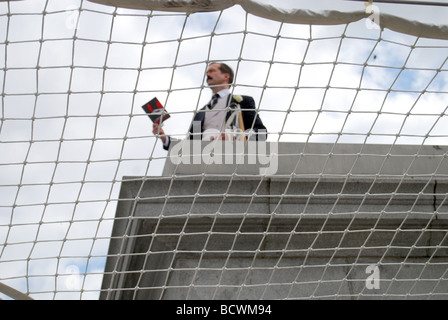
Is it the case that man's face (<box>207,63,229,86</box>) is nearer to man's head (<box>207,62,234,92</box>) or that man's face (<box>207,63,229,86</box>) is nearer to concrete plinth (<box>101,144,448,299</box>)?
man's head (<box>207,62,234,92</box>)

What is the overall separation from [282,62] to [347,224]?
79cm

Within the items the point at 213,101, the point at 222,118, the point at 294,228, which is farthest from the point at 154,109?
the point at 294,228

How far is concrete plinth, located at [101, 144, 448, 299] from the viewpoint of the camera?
3064 mm

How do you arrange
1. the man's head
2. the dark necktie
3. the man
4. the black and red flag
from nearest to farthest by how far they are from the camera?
the black and red flag, the man, the dark necktie, the man's head

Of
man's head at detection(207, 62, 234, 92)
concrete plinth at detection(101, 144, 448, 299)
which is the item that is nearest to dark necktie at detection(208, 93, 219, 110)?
man's head at detection(207, 62, 234, 92)

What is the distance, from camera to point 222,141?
3.12 m

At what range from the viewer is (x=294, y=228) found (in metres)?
3.06

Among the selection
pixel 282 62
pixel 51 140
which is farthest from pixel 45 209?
pixel 282 62

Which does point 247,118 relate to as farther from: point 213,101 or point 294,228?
point 294,228

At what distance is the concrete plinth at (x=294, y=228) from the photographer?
10.1ft

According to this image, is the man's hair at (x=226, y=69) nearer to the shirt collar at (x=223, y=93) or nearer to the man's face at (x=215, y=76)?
the man's face at (x=215, y=76)
